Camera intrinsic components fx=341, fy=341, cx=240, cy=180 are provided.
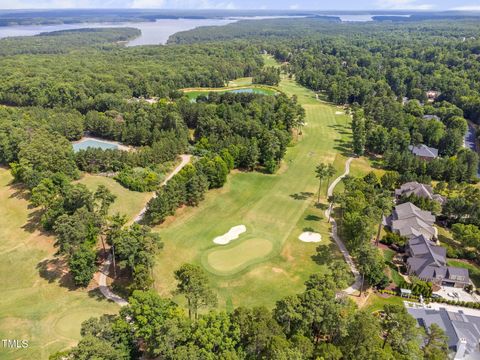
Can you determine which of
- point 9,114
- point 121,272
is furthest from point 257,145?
point 9,114

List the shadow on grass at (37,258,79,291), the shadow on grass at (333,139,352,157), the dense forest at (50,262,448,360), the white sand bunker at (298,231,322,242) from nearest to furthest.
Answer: the dense forest at (50,262,448,360)
the shadow on grass at (37,258,79,291)
the white sand bunker at (298,231,322,242)
the shadow on grass at (333,139,352,157)

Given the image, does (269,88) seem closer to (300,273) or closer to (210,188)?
(210,188)

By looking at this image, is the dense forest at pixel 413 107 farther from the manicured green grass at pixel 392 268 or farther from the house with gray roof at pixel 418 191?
the manicured green grass at pixel 392 268

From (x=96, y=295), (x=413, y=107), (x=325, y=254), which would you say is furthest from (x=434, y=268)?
(x=413, y=107)

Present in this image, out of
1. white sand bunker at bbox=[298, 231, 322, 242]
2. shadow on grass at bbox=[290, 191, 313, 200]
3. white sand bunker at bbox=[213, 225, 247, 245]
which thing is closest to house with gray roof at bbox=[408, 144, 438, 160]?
shadow on grass at bbox=[290, 191, 313, 200]

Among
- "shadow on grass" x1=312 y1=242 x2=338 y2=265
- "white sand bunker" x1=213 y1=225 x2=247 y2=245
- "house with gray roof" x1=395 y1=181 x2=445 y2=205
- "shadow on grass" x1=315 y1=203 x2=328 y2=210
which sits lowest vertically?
"shadow on grass" x1=315 y1=203 x2=328 y2=210

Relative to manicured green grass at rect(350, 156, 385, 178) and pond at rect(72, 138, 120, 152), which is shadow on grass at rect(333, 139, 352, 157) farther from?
pond at rect(72, 138, 120, 152)

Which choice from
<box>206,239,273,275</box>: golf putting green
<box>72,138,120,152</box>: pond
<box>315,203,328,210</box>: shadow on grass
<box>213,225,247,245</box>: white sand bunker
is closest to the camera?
<box>206,239,273,275</box>: golf putting green
